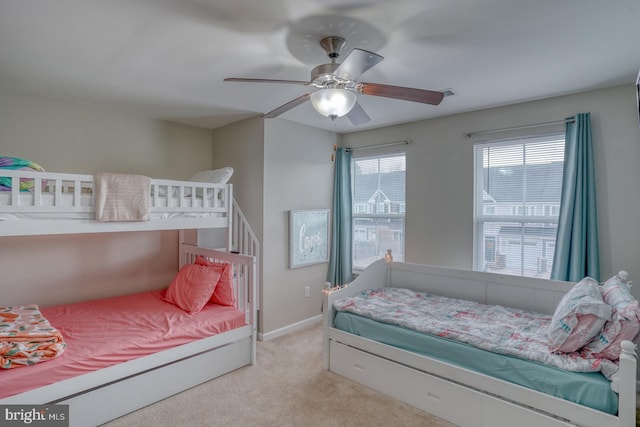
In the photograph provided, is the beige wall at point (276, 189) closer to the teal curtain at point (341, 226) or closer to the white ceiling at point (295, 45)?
the teal curtain at point (341, 226)

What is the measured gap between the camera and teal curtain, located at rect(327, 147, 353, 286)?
4.34m

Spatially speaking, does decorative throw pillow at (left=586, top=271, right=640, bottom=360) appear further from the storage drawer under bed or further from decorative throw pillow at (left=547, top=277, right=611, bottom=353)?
the storage drawer under bed

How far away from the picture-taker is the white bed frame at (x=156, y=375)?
2.08 metres

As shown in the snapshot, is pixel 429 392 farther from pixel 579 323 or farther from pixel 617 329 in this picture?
pixel 617 329

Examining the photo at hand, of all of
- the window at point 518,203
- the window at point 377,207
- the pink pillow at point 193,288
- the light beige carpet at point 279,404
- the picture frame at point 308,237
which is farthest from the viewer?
the window at point 377,207

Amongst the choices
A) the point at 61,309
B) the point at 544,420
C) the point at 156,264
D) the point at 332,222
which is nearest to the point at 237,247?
the point at 156,264

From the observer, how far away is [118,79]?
2643mm

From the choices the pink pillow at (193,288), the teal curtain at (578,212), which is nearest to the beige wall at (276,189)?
the pink pillow at (193,288)

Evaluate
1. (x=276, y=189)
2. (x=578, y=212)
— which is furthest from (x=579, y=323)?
(x=276, y=189)

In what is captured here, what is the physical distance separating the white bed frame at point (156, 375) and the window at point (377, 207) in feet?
5.86

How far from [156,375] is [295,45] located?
245 cm

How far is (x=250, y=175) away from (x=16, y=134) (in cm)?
207

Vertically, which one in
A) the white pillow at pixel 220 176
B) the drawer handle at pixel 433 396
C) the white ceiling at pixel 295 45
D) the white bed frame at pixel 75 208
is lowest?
the drawer handle at pixel 433 396

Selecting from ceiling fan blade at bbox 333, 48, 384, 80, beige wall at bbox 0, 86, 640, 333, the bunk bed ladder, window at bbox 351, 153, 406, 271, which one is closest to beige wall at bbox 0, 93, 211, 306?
beige wall at bbox 0, 86, 640, 333
